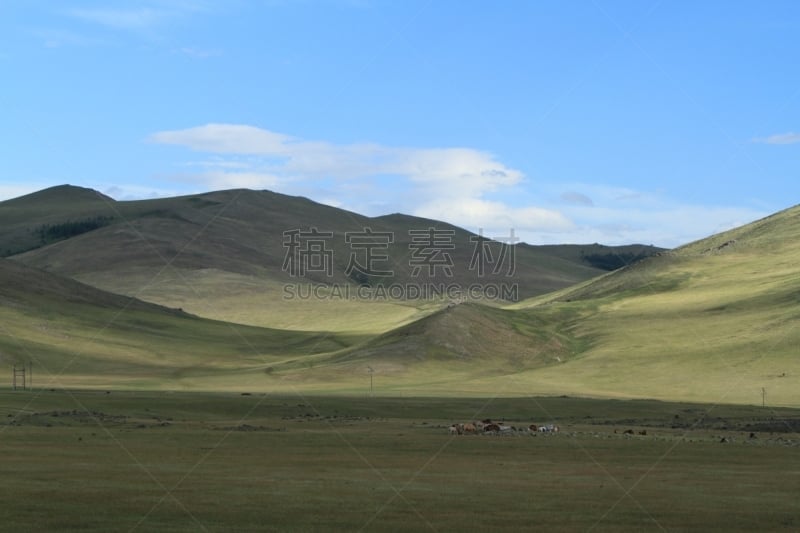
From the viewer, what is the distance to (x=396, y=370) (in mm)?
130000

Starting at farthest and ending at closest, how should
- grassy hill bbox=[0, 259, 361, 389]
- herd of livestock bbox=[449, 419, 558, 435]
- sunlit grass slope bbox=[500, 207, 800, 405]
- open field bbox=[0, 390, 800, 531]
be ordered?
grassy hill bbox=[0, 259, 361, 389], sunlit grass slope bbox=[500, 207, 800, 405], herd of livestock bbox=[449, 419, 558, 435], open field bbox=[0, 390, 800, 531]

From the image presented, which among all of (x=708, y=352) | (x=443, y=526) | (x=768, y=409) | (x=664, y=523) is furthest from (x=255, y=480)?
(x=708, y=352)

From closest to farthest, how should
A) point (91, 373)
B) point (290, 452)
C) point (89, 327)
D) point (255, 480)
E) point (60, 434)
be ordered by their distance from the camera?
1. point (255, 480)
2. point (290, 452)
3. point (60, 434)
4. point (91, 373)
5. point (89, 327)

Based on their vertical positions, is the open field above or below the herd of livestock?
above

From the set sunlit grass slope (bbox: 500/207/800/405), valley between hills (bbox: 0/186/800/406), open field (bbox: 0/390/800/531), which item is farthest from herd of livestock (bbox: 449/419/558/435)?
sunlit grass slope (bbox: 500/207/800/405)

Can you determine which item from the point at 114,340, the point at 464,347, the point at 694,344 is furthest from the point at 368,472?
the point at 114,340

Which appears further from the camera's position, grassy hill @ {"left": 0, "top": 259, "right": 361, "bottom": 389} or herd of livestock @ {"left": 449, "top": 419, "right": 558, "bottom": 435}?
grassy hill @ {"left": 0, "top": 259, "right": 361, "bottom": 389}

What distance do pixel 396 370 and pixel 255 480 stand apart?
9375 cm

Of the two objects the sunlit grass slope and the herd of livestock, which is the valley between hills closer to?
the sunlit grass slope

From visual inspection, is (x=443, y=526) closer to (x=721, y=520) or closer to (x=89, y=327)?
(x=721, y=520)

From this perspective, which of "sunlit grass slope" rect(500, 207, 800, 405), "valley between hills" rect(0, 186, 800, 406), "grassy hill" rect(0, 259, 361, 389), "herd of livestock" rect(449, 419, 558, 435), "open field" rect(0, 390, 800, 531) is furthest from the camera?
"grassy hill" rect(0, 259, 361, 389)

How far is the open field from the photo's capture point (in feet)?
92.9

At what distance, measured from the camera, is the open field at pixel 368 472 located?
2833 cm

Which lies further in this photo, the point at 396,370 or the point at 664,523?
the point at 396,370
